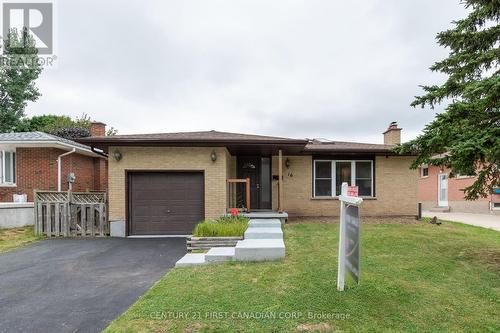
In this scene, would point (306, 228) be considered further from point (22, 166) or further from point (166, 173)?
point (22, 166)

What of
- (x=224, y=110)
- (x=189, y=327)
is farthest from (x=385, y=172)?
(x=224, y=110)

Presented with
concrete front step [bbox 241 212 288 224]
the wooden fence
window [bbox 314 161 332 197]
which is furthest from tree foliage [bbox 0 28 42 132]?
window [bbox 314 161 332 197]

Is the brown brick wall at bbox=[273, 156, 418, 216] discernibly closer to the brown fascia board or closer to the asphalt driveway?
the brown fascia board

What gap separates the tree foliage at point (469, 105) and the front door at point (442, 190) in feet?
47.8

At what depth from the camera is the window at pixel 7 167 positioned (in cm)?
1257

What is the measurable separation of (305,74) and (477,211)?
1293 centimetres

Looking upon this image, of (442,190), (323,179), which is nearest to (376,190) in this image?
(323,179)

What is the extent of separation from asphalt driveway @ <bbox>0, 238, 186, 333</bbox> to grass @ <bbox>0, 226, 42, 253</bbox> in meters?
0.56

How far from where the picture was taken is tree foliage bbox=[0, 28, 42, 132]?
90.3 ft

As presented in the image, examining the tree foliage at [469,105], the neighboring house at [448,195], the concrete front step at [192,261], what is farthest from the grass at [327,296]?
the neighboring house at [448,195]

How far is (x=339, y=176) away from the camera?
12.7 metres

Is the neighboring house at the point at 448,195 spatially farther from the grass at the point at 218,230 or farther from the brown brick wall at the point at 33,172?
the brown brick wall at the point at 33,172

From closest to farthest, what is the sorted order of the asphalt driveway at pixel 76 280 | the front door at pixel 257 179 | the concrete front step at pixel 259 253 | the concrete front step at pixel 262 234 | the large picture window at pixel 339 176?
the asphalt driveway at pixel 76 280 → the concrete front step at pixel 259 253 → the concrete front step at pixel 262 234 → the front door at pixel 257 179 → the large picture window at pixel 339 176

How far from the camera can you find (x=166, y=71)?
16.7 m
